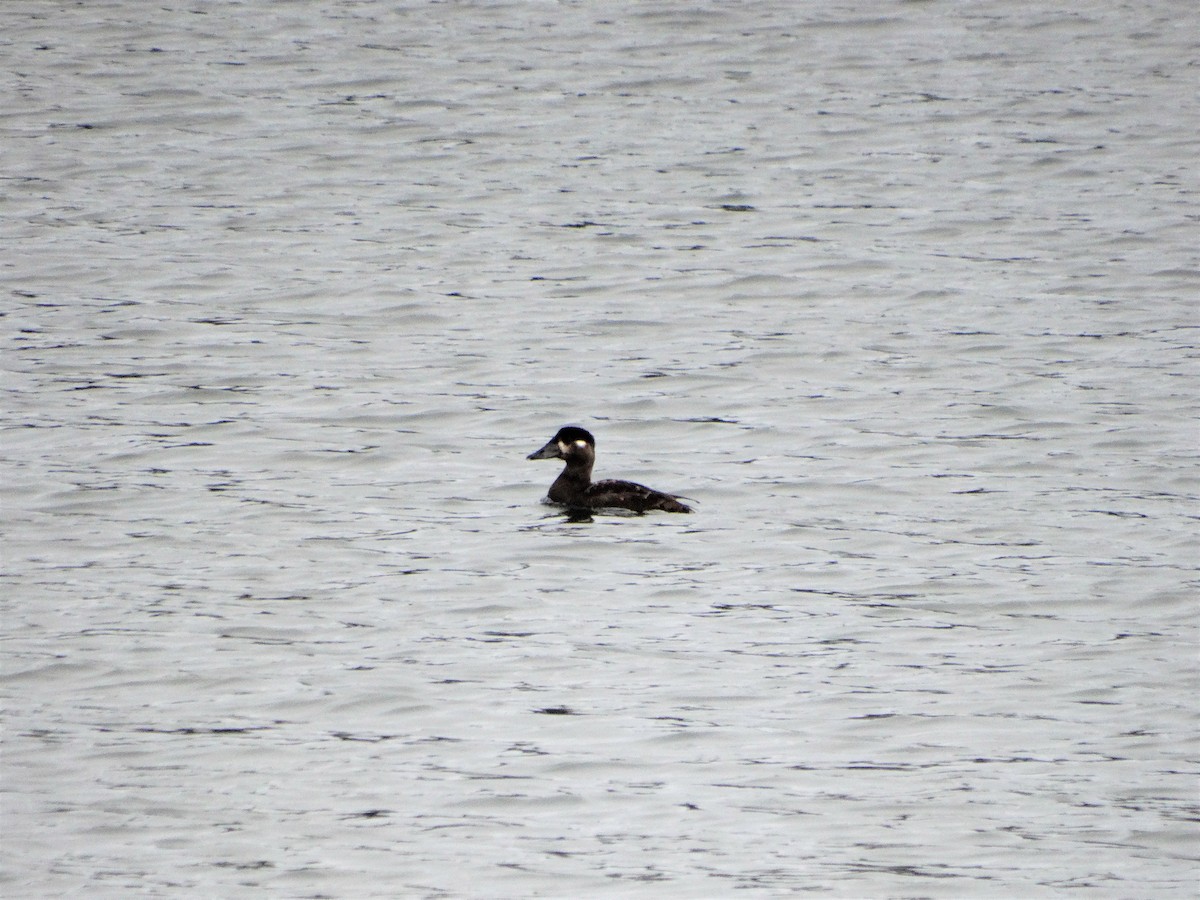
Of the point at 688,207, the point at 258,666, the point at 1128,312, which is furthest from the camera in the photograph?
the point at 688,207

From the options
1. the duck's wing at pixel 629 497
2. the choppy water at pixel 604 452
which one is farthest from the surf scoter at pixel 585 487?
the choppy water at pixel 604 452

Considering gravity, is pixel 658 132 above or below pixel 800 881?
above

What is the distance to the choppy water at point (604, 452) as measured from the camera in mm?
8250

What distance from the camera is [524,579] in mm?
11398

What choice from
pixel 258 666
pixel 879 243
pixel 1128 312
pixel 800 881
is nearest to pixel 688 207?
pixel 879 243

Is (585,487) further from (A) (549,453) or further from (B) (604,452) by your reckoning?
(B) (604,452)

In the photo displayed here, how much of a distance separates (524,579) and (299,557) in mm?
1402

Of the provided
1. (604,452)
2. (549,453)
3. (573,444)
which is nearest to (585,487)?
(573,444)

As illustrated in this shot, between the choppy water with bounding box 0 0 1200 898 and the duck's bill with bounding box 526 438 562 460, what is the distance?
285mm

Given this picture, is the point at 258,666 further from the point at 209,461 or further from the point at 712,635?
the point at 209,461

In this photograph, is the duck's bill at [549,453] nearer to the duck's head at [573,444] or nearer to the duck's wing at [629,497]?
the duck's head at [573,444]

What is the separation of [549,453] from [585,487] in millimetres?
457

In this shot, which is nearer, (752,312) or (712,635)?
(712,635)

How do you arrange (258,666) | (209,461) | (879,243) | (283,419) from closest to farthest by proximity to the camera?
(258,666)
(209,461)
(283,419)
(879,243)
